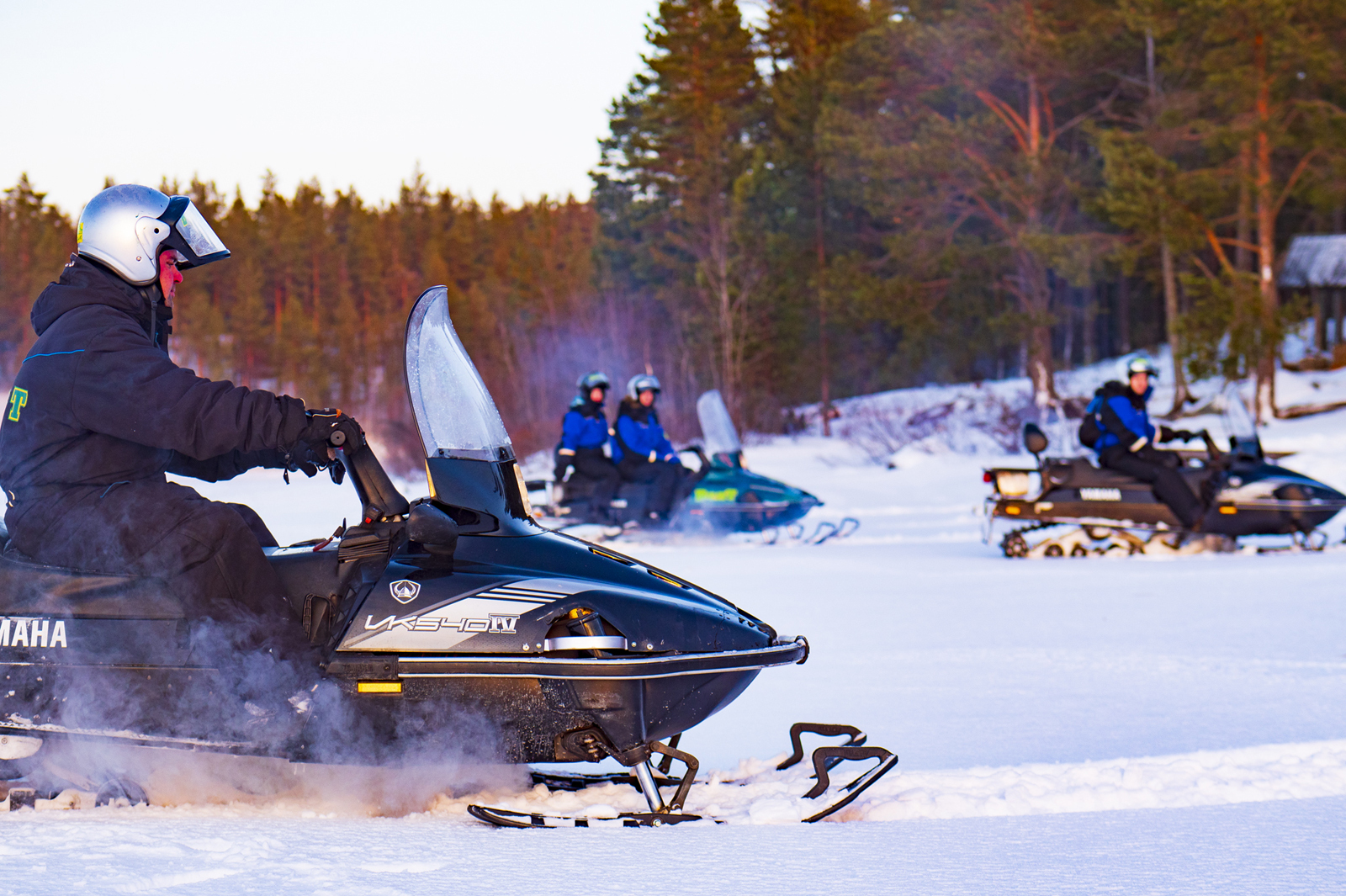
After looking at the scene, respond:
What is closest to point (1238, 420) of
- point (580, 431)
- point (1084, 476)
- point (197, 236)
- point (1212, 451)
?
point (1212, 451)

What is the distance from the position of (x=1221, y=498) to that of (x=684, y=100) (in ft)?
79.0

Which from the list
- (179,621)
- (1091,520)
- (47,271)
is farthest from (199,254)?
(47,271)

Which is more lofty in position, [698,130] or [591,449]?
[698,130]

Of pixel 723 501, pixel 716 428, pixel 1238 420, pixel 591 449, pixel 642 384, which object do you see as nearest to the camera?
pixel 1238 420

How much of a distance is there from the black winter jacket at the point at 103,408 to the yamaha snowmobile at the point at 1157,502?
7.10m

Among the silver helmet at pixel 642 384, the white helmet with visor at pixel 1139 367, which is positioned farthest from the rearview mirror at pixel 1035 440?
the silver helmet at pixel 642 384

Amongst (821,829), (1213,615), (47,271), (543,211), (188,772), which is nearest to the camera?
(821,829)

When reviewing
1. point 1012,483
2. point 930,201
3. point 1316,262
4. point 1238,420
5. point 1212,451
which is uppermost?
point 930,201

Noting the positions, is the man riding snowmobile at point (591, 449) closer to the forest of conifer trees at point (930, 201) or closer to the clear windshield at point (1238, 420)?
the clear windshield at point (1238, 420)

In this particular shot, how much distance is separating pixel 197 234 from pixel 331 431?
0.73 metres

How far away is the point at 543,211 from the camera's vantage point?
72375 mm

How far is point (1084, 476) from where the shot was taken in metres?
9.16

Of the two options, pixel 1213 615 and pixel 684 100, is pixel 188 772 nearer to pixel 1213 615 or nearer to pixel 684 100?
pixel 1213 615

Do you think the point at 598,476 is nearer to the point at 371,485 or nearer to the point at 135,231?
the point at 371,485
